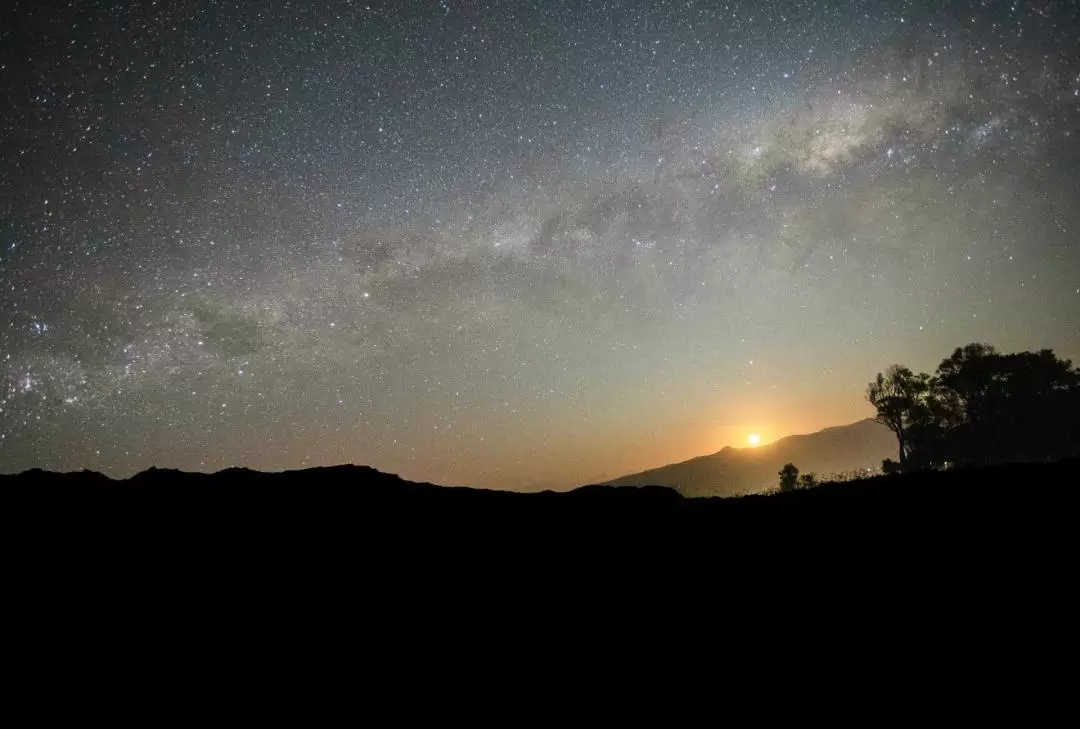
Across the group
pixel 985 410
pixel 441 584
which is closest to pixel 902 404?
pixel 985 410

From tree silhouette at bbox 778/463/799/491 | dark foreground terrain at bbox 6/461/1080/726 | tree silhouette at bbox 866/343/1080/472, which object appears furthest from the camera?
tree silhouette at bbox 778/463/799/491

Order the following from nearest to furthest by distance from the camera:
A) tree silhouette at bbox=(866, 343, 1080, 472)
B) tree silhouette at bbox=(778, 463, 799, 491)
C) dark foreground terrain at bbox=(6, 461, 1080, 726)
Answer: dark foreground terrain at bbox=(6, 461, 1080, 726) < tree silhouette at bbox=(866, 343, 1080, 472) < tree silhouette at bbox=(778, 463, 799, 491)

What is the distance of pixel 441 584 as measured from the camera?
10.6 metres

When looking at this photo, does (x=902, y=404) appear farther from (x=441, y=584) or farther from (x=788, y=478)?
(x=441, y=584)

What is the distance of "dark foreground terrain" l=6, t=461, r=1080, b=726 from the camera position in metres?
8.56

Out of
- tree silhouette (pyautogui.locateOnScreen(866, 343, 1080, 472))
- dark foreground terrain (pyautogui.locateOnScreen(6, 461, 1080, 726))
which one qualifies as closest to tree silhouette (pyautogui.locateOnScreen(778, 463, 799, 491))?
tree silhouette (pyautogui.locateOnScreen(866, 343, 1080, 472))

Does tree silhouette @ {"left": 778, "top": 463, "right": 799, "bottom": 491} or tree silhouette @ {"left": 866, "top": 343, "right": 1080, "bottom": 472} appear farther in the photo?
tree silhouette @ {"left": 778, "top": 463, "right": 799, "bottom": 491}

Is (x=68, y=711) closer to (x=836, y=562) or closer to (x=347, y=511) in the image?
(x=347, y=511)

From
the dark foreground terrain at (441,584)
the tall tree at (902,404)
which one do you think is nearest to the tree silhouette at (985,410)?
the tall tree at (902,404)

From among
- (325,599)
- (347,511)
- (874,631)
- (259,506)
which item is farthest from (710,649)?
(259,506)

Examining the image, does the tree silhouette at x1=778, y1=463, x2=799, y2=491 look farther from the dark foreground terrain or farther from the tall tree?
the dark foreground terrain

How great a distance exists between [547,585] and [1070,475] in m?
13.7

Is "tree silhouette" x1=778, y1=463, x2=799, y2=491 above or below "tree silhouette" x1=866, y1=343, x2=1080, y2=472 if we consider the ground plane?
below

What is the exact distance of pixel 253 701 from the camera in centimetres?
831
